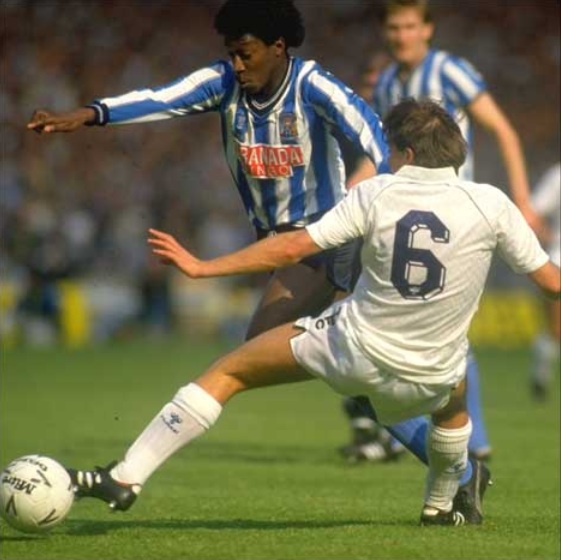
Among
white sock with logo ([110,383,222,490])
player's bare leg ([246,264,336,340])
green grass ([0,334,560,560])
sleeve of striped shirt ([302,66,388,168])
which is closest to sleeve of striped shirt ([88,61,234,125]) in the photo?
sleeve of striped shirt ([302,66,388,168])

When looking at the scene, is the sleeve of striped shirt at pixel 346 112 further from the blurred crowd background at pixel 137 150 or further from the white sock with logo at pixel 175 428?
the blurred crowd background at pixel 137 150

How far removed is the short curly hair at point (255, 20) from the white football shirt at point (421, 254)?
3.86ft

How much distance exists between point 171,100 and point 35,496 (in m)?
1.96

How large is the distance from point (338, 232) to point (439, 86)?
157 inches

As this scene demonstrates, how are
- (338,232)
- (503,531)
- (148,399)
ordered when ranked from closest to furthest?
(338,232) < (503,531) < (148,399)

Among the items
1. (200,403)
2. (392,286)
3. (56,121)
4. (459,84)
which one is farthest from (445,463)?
(459,84)

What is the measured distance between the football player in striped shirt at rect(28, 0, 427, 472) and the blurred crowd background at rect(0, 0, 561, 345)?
1688 cm

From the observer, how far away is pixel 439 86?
11383 millimetres

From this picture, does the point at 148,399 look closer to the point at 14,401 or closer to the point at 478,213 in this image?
the point at 14,401

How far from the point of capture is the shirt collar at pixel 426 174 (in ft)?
25.2

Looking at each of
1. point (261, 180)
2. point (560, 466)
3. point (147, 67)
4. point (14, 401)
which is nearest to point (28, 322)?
point (147, 67)

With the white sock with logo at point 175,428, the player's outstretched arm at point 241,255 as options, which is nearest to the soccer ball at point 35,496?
the white sock with logo at point 175,428

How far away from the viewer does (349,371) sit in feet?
25.3

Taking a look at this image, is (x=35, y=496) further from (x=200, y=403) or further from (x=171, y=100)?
(x=171, y=100)
